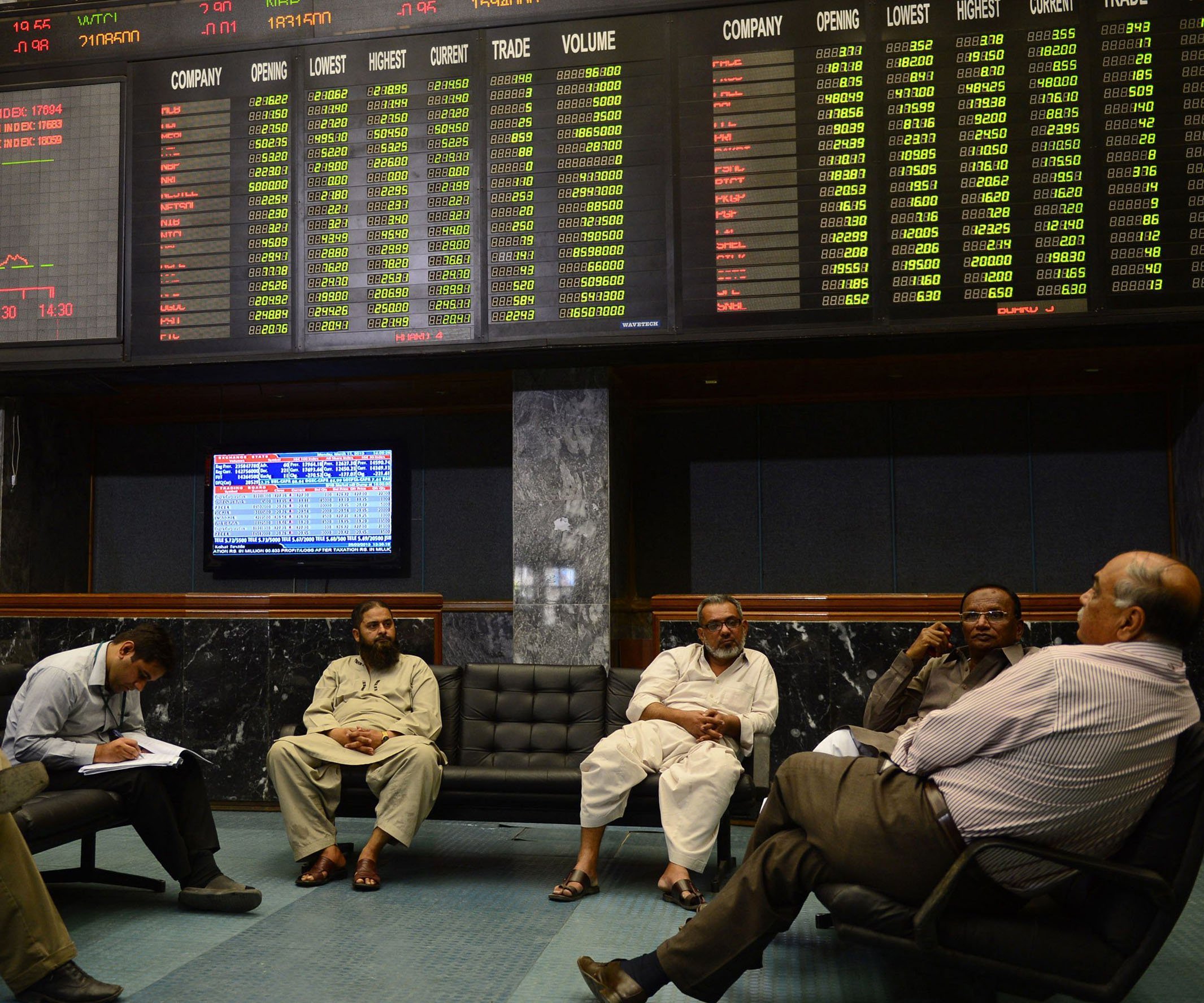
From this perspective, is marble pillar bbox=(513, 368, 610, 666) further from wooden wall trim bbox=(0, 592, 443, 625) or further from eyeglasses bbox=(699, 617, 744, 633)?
eyeglasses bbox=(699, 617, 744, 633)

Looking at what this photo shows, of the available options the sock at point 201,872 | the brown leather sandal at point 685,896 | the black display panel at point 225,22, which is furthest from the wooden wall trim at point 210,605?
the black display panel at point 225,22

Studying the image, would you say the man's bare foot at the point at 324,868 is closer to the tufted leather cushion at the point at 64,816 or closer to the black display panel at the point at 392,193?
the tufted leather cushion at the point at 64,816

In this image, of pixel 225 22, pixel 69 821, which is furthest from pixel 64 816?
pixel 225 22

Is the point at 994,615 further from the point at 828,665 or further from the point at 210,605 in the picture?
the point at 210,605

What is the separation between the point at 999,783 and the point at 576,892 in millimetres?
1875

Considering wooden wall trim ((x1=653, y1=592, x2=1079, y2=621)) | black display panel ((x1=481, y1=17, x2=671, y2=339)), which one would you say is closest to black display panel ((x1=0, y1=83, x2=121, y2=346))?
black display panel ((x1=481, y1=17, x2=671, y2=339))

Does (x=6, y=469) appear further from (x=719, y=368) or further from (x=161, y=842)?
(x=719, y=368)

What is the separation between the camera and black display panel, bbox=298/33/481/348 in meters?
5.18

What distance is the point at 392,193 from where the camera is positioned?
5.23 metres

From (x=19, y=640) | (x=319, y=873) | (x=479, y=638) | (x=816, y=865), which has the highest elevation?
(x=19, y=640)

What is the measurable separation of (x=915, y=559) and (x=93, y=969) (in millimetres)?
4722

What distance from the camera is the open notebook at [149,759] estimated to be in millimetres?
3432

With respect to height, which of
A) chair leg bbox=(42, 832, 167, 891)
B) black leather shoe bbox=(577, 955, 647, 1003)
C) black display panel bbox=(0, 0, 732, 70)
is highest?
black display panel bbox=(0, 0, 732, 70)

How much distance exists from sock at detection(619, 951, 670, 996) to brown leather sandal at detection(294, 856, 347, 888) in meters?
1.75
